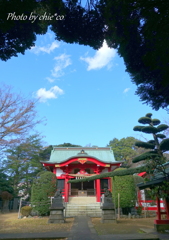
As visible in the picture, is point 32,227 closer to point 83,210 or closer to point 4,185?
point 83,210

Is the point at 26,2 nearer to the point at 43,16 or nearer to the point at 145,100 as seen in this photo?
the point at 43,16

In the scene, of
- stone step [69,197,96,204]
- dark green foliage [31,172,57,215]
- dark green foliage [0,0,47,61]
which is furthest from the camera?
stone step [69,197,96,204]

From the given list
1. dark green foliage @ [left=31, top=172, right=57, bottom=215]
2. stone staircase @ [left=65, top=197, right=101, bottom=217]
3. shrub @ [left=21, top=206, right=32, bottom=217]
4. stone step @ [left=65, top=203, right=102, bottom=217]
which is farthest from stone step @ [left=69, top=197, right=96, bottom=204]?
shrub @ [left=21, top=206, right=32, bottom=217]

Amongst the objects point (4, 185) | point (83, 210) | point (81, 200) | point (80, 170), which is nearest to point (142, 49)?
point (83, 210)

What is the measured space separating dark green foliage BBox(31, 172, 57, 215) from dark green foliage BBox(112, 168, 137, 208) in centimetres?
487

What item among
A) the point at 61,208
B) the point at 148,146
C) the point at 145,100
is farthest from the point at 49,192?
the point at 145,100

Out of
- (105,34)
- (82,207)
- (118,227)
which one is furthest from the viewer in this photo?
(82,207)

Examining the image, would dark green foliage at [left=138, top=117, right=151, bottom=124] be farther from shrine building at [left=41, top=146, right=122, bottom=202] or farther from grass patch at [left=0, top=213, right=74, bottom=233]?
grass patch at [left=0, top=213, right=74, bottom=233]

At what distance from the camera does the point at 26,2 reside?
149 inches

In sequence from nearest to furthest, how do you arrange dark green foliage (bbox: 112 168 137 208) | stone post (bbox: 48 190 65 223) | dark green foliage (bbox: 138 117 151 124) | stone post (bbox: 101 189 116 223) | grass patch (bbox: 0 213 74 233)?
grass patch (bbox: 0 213 74 233) → stone post (bbox: 101 189 116 223) → stone post (bbox: 48 190 65 223) → dark green foliage (bbox: 138 117 151 124) → dark green foliage (bbox: 112 168 137 208)

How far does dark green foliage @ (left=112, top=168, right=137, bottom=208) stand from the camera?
42.2ft

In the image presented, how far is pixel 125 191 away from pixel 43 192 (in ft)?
20.4

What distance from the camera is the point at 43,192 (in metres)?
13.5

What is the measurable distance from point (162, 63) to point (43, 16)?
342 cm
